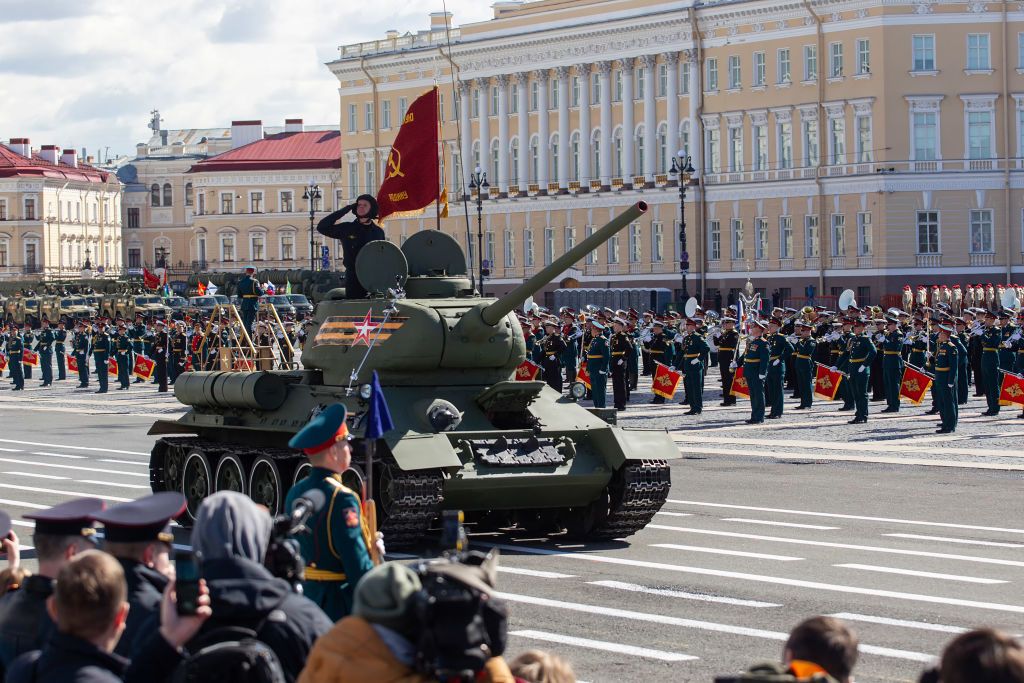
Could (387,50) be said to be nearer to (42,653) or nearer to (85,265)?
(85,265)

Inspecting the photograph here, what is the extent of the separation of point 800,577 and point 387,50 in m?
87.7

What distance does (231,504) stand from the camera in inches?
261

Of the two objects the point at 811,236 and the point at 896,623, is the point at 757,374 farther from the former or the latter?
the point at 811,236

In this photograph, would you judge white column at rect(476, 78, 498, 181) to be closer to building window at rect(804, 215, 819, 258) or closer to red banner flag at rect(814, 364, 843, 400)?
building window at rect(804, 215, 819, 258)

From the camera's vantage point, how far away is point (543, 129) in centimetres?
9306

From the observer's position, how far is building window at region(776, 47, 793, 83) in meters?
78.4

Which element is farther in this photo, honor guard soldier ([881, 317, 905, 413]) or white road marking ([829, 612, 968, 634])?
honor guard soldier ([881, 317, 905, 413])

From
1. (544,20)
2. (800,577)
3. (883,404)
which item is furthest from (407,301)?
(544,20)

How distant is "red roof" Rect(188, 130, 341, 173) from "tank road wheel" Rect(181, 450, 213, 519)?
4351 inches

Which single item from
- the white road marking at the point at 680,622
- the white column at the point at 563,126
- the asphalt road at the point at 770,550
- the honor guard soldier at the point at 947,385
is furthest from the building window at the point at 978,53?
the white road marking at the point at 680,622

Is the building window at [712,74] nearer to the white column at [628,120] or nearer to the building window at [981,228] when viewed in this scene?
the white column at [628,120]

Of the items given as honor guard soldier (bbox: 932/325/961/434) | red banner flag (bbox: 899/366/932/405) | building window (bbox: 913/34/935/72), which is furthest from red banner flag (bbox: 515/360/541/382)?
building window (bbox: 913/34/935/72)

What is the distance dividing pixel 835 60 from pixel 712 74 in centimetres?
793

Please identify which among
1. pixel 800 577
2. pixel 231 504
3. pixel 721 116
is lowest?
pixel 800 577
